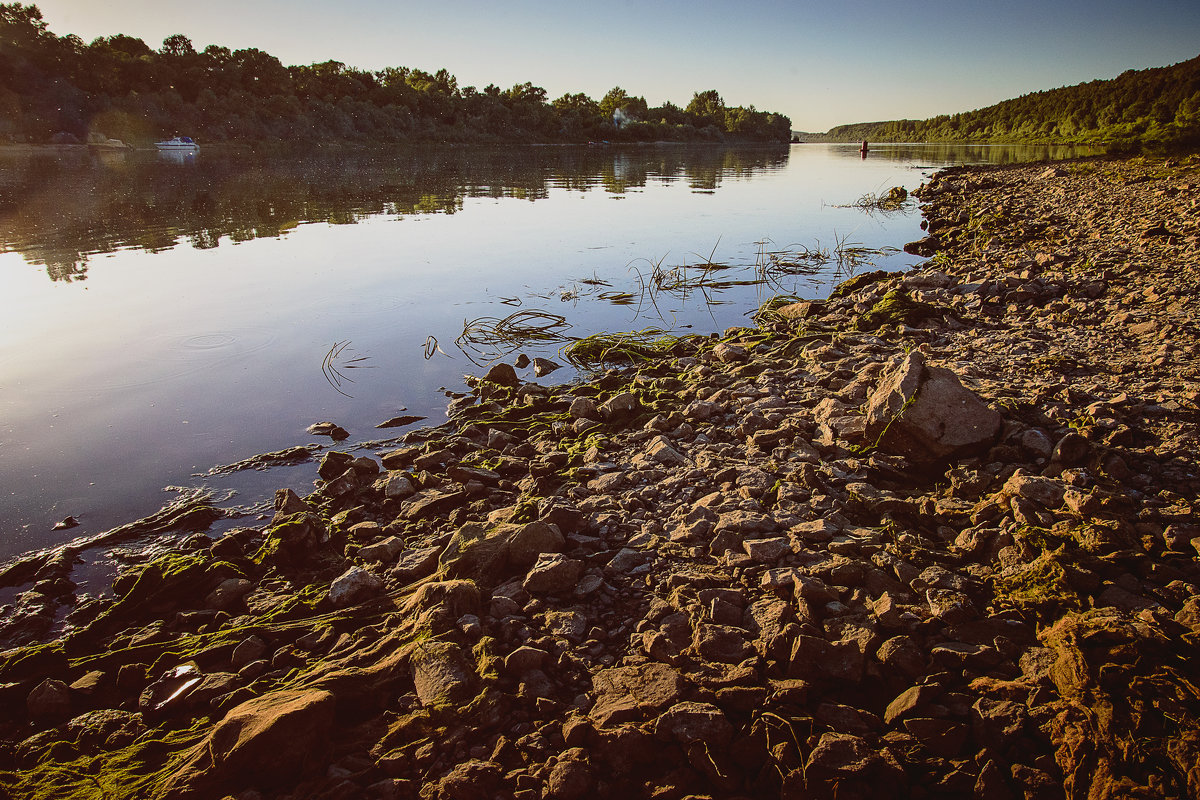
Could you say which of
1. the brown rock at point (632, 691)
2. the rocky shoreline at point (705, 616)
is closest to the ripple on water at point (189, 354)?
the rocky shoreline at point (705, 616)

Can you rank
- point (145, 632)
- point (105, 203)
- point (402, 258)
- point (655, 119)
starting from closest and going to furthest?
point (145, 632) < point (402, 258) < point (105, 203) < point (655, 119)

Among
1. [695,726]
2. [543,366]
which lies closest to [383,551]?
[695,726]

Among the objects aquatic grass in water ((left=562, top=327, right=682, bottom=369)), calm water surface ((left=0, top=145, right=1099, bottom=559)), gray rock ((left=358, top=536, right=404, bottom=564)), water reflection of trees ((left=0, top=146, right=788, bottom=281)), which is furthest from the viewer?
water reflection of trees ((left=0, top=146, right=788, bottom=281))

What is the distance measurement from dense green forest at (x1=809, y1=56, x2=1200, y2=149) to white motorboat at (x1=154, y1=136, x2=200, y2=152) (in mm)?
88283

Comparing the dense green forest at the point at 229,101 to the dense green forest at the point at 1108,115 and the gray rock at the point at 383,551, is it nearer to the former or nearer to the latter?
the dense green forest at the point at 1108,115

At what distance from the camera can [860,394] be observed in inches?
196

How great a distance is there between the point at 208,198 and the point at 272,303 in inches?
702

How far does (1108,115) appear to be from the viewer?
68625 mm

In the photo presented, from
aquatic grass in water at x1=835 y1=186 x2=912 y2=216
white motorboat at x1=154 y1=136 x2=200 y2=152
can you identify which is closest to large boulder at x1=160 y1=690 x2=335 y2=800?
aquatic grass in water at x1=835 y1=186 x2=912 y2=216

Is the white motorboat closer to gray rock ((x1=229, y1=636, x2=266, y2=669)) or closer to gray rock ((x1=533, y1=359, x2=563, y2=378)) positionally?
gray rock ((x1=533, y1=359, x2=563, y2=378))

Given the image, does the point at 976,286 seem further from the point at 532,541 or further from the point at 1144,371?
the point at 532,541

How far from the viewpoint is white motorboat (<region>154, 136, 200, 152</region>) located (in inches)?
2557

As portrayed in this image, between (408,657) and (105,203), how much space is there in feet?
89.2

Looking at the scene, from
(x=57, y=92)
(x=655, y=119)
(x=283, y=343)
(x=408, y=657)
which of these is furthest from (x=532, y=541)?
(x=655, y=119)
